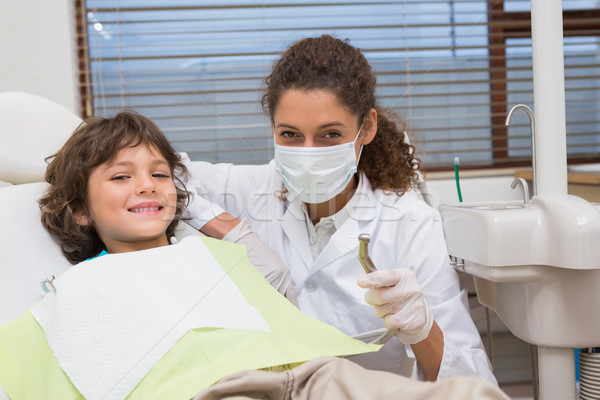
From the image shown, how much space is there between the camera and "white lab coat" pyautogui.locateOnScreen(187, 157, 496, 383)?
3.58 ft

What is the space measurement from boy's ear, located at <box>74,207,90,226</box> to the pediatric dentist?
0.30m

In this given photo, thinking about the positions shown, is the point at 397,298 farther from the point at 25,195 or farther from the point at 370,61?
the point at 370,61

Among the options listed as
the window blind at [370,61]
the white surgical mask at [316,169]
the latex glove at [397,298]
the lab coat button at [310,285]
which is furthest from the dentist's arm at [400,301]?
the window blind at [370,61]

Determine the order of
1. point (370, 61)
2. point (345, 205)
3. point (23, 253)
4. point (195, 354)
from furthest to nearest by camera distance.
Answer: point (370, 61), point (345, 205), point (23, 253), point (195, 354)

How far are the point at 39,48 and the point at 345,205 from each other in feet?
4.66

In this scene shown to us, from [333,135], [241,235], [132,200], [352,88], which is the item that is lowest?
[241,235]

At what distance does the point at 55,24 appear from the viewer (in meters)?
1.97

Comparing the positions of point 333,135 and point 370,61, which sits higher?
point 370,61

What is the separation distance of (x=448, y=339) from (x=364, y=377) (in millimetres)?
385

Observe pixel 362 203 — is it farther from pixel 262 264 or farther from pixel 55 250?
pixel 55 250

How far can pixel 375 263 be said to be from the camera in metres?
1.20

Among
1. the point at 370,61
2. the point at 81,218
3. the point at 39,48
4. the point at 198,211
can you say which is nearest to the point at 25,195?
the point at 81,218

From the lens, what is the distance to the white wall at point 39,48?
196 cm

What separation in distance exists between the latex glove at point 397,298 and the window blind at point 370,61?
1291mm
